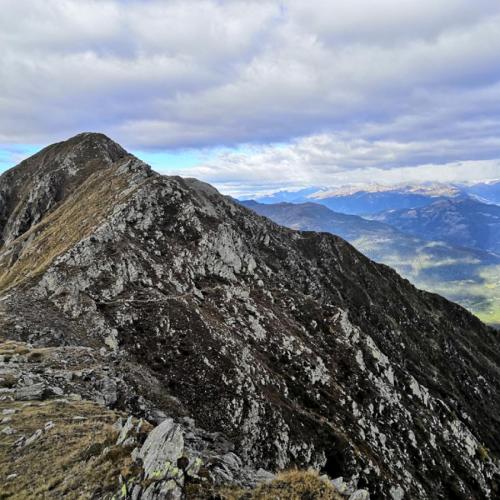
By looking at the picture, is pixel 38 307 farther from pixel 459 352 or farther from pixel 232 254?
pixel 459 352

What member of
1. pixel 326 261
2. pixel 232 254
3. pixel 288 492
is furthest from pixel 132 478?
pixel 326 261

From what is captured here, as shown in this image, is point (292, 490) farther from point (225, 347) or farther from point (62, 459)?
point (225, 347)

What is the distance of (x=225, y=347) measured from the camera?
162 feet

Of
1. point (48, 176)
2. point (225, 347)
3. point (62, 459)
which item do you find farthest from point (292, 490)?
point (48, 176)

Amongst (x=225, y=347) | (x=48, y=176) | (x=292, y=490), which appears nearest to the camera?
(x=292, y=490)

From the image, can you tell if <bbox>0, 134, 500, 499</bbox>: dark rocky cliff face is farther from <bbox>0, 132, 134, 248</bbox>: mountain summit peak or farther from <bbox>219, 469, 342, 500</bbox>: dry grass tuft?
<bbox>219, 469, 342, 500</bbox>: dry grass tuft

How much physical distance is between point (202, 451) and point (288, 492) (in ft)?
24.2

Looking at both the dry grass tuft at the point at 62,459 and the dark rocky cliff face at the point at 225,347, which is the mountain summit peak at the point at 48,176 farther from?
the dry grass tuft at the point at 62,459

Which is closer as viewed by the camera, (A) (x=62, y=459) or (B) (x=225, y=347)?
(A) (x=62, y=459)

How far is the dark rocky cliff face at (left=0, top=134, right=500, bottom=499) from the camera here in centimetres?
4175

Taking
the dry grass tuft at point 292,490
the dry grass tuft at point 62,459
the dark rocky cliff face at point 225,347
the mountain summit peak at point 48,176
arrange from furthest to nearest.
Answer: the mountain summit peak at point 48,176
the dark rocky cliff face at point 225,347
the dry grass tuft at point 292,490
the dry grass tuft at point 62,459

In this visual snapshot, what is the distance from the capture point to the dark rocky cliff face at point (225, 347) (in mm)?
41750

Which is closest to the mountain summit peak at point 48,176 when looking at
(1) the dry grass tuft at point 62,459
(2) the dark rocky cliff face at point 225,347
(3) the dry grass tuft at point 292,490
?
(2) the dark rocky cliff face at point 225,347

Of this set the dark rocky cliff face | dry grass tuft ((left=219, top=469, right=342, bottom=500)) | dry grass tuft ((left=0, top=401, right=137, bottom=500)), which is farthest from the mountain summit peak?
dry grass tuft ((left=219, top=469, right=342, bottom=500))
